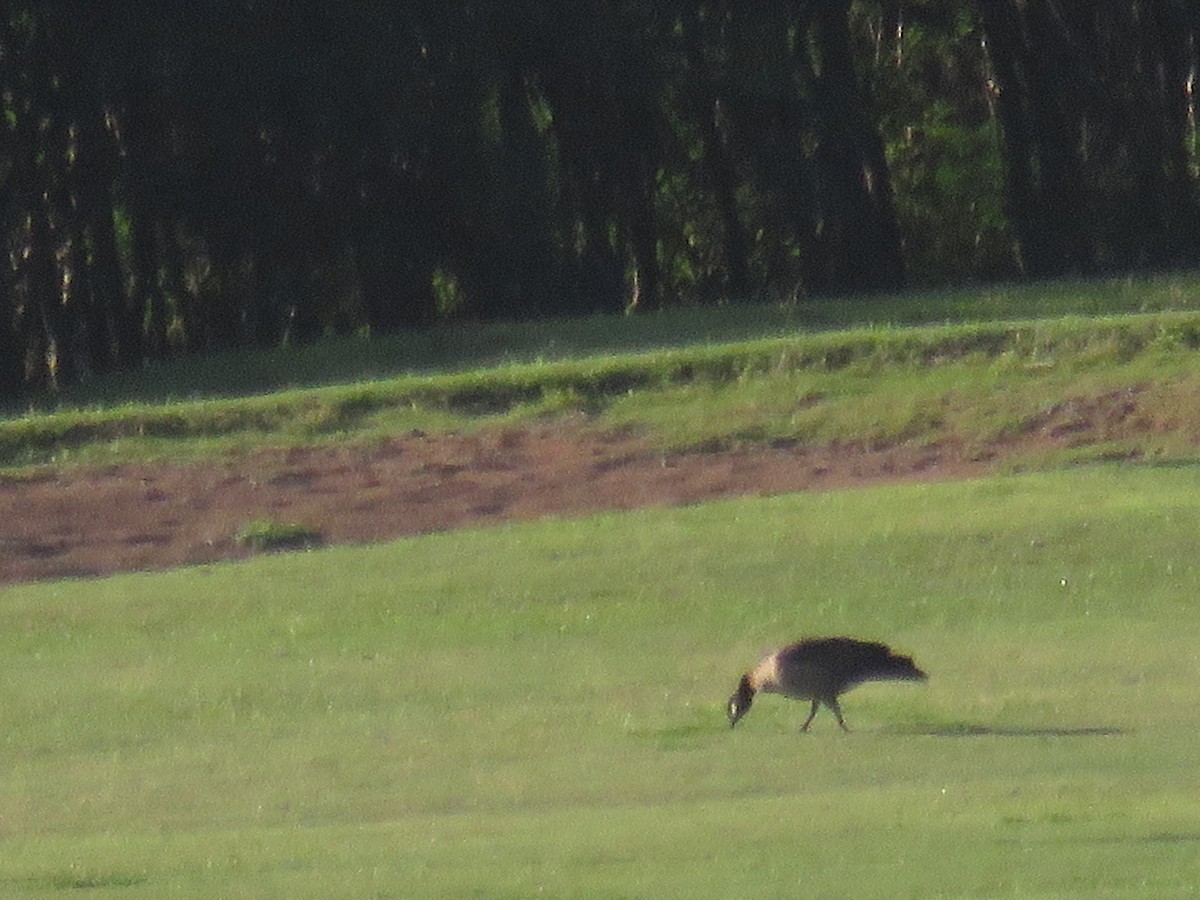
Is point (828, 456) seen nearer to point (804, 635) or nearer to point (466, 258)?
point (804, 635)

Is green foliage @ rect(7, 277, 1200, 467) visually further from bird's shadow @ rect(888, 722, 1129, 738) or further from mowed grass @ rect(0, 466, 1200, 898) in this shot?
bird's shadow @ rect(888, 722, 1129, 738)

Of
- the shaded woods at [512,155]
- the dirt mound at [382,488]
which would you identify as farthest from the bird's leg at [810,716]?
the shaded woods at [512,155]

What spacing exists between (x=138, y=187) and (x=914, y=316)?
10.1m

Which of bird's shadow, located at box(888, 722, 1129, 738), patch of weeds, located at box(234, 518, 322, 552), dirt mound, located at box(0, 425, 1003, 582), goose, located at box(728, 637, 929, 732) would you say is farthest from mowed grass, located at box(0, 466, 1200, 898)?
dirt mound, located at box(0, 425, 1003, 582)

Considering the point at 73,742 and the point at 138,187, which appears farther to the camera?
the point at 138,187

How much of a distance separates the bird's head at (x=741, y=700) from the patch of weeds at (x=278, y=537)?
7.73 m

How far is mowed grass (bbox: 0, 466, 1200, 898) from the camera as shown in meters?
7.71

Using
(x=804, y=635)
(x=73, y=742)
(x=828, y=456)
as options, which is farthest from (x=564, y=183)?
(x=73, y=742)

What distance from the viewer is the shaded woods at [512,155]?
29422mm

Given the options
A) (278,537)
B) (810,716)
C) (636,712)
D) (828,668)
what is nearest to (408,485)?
(278,537)

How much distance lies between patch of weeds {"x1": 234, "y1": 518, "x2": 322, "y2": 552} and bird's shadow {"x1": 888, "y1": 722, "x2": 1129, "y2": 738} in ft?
26.9

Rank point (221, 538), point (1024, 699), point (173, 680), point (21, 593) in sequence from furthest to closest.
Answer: point (221, 538)
point (21, 593)
point (173, 680)
point (1024, 699)

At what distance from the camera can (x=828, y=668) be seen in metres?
10.0

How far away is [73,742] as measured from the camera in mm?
11141
